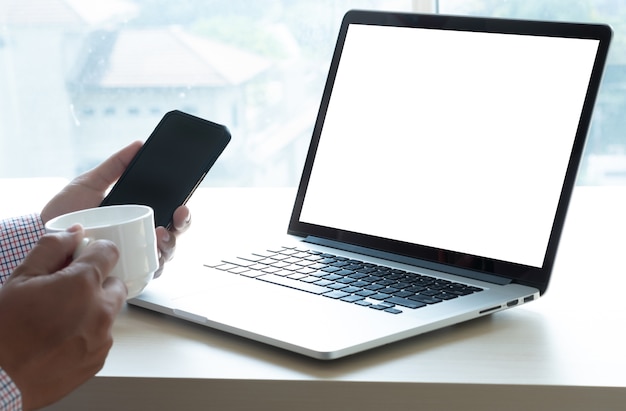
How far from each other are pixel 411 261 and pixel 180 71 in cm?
216

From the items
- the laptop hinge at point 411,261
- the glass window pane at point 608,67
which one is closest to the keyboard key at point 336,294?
the laptop hinge at point 411,261

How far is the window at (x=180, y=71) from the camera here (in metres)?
2.87

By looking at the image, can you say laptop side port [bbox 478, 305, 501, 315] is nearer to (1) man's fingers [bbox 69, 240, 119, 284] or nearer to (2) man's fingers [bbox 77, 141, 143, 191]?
(1) man's fingers [bbox 69, 240, 119, 284]

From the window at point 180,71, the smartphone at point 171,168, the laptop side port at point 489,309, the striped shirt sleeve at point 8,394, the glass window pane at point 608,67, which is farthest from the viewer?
the window at point 180,71

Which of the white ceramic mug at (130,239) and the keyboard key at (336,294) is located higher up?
the white ceramic mug at (130,239)

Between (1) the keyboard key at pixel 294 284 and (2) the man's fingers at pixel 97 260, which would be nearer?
(2) the man's fingers at pixel 97 260

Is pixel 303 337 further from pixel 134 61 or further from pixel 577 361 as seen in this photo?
pixel 134 61

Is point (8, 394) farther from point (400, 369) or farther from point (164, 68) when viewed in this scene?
point (164, 68)

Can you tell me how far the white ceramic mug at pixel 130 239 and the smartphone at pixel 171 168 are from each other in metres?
0.18

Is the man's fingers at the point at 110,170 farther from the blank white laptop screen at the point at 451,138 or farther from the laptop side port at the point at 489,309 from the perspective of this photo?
the laptop side port at the point at 489,309

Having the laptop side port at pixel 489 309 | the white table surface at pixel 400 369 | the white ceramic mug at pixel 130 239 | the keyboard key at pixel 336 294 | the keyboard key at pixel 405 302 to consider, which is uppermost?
the white ceramic mug at pixel 130 239

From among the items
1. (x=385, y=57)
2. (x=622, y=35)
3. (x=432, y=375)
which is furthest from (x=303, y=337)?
(x=622, y=35)

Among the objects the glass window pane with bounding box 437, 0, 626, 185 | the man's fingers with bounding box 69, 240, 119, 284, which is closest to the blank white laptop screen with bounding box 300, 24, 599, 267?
the man's fingers with bounding box 69, 240, 119, 284

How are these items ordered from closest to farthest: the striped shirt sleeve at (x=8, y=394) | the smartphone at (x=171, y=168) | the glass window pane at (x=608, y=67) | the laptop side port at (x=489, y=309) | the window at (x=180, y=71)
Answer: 1. the striped shirt sleeve at (x=8, y=394)
2. the laptop side port at (x=489, y=309)
3. the smartphone at (x=171, y=168)
4. the glass window pane at (x=608, y=67)
5. the window at (x=180, y=71)
